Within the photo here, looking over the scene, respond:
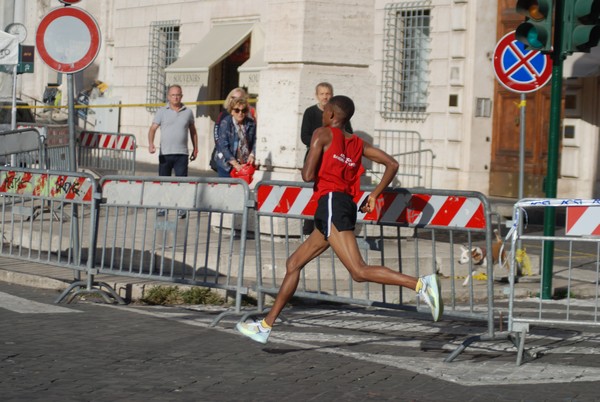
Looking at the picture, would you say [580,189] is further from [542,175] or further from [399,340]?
[399,340]

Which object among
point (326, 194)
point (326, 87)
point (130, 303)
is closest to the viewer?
point (326, 194)

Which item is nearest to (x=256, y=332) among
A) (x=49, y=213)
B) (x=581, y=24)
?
(x=49, y=213)

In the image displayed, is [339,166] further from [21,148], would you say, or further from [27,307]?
[21,148]

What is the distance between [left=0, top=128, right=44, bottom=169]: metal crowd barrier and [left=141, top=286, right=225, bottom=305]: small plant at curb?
7341 mm

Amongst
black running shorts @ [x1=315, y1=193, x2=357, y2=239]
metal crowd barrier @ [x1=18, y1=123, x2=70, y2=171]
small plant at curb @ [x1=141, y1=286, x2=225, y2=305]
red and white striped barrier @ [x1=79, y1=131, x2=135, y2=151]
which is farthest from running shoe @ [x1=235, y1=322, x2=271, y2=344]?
red and white striped barrier @ [x1=79, y1=131, x2=135, y2=151]

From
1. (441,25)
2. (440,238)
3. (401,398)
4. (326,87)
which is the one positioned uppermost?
(441,25)

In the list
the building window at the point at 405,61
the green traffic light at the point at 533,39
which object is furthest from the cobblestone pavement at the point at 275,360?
the building window at the point at 405,61

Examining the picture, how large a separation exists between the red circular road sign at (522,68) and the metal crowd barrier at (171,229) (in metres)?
3.89

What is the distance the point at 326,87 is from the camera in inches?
531

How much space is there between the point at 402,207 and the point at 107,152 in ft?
47.3

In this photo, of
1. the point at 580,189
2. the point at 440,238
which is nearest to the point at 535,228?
the point at 580,189

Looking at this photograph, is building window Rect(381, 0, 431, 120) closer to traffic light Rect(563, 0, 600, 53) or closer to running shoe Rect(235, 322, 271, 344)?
traffic light Rect(563, 0, 600, 53)

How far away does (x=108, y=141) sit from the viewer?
23.6 meters

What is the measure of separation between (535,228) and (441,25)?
7480mm
